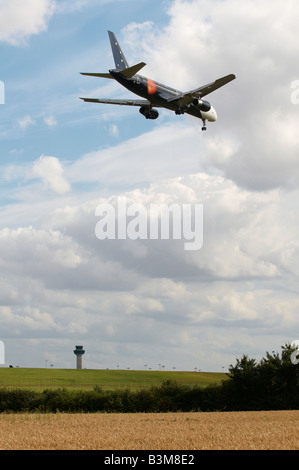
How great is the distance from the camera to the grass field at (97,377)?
14400 cm

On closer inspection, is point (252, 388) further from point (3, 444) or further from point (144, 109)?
point (3, 444)

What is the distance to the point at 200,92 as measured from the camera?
212 feet

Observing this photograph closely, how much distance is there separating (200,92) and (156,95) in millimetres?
4986

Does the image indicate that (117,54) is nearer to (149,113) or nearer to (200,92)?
(149,113)

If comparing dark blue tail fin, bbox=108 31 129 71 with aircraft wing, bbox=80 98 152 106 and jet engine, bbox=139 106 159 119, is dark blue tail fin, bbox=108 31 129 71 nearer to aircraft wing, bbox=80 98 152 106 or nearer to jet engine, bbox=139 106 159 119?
aircraft wing, bbox=80 98 152 106

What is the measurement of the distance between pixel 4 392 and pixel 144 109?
38063 millimetres

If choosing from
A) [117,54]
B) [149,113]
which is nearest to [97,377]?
[117,54]

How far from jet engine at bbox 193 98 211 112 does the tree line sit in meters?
30.6

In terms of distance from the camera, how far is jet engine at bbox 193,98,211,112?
217ft

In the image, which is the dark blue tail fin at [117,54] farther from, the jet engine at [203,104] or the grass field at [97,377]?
the grass field at [97,377]

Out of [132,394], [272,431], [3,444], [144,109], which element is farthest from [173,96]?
[3,444]

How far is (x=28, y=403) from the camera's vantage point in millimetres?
68500

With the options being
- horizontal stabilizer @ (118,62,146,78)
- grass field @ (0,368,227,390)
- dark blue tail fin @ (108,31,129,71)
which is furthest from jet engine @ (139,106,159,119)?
grass field @ (0,368,227,390)

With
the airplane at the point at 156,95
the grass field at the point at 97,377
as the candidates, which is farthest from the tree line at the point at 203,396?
the grass field at the point at 97,377
